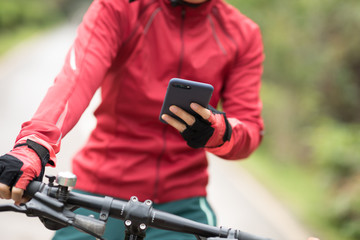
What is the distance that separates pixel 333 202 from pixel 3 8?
79.9 ft

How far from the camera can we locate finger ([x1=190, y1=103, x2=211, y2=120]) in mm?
2162

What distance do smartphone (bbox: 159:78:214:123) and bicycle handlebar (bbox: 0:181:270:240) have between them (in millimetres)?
420

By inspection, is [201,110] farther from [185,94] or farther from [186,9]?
[186,9]

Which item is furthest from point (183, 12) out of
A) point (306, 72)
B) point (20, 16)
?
point (20, 16)

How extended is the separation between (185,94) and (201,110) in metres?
0.13

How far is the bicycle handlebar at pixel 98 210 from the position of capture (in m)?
1.79

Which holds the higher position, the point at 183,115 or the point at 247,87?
the point at 247,87

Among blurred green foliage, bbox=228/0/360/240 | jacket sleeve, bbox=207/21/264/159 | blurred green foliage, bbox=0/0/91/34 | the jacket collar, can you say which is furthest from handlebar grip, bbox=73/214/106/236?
blurred green foliage, bbox=0/0/91/34

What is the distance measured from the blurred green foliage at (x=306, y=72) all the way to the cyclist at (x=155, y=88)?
6203mm

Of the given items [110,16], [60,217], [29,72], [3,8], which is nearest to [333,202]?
[110,16]

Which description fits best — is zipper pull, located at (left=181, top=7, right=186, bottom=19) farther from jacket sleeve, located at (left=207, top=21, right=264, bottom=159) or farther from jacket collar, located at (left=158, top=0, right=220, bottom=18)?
jacket sleeve, located at (left=207, top=21, right=264, bottom=159)

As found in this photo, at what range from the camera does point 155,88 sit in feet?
9.09

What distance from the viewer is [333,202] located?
25.8 ft

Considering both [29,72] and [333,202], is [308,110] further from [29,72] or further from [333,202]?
[29,72]
